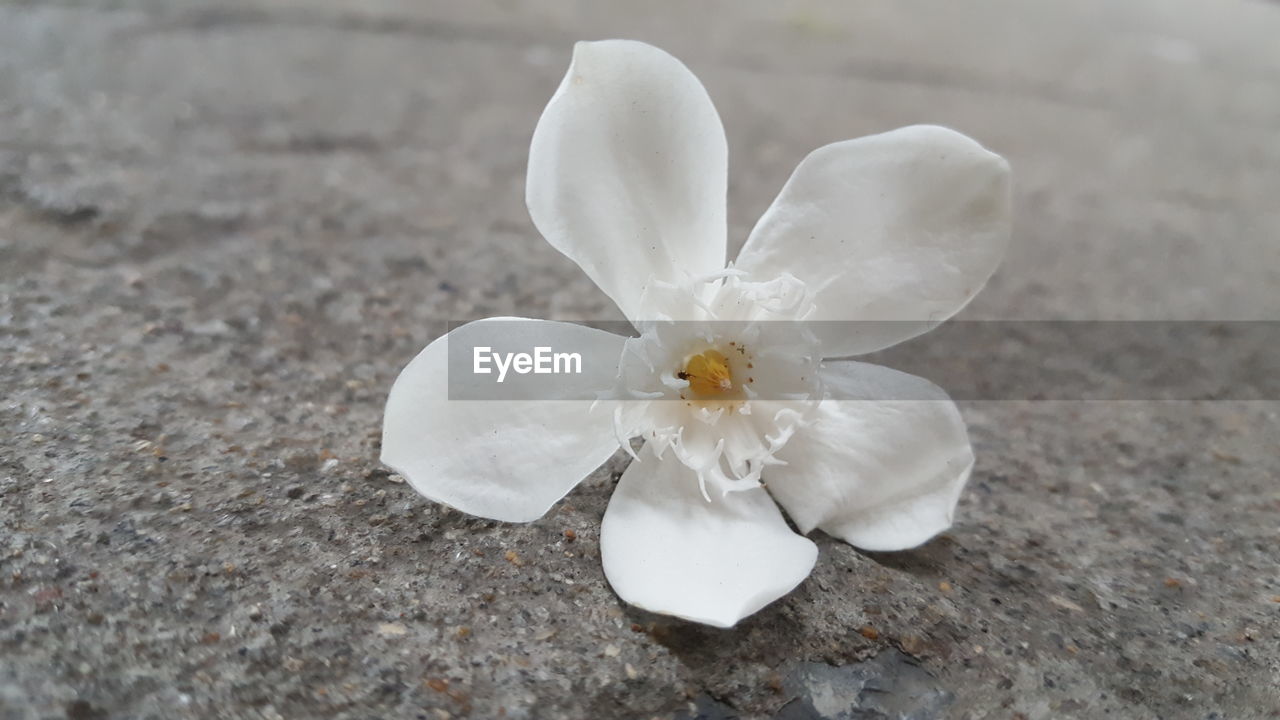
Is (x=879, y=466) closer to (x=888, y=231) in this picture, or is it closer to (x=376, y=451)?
(x=888, y=231)

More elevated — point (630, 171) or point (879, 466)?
point (630, 171)

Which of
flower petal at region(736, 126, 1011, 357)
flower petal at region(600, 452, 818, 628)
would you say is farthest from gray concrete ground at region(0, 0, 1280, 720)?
flower petal at region(736, 126, 1011, 357)

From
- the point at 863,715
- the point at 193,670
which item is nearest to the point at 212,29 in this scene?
the point at 193,670

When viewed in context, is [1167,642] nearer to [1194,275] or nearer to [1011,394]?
[1011,394]

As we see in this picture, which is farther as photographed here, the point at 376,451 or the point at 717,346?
the point at 376,451

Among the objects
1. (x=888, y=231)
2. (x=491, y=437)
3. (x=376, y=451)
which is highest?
(x=888, y=231)

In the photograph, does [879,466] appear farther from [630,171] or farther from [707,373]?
[630,171]

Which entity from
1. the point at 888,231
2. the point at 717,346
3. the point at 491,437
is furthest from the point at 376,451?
the point at 888,231

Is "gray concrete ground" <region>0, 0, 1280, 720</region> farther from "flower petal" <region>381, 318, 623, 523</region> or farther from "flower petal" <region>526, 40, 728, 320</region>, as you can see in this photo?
→ "flower petal" <region>526, 40, 728, 320</region>
